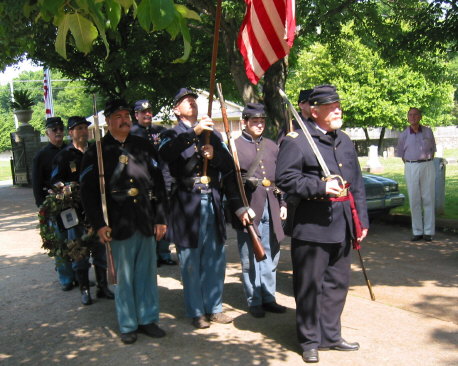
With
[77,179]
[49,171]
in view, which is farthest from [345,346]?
[49,171]

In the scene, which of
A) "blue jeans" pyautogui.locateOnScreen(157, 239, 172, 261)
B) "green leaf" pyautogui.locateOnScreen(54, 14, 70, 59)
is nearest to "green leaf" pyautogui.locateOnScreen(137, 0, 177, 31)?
"green leaf" pyautogui.locateOnScreen(54, 14, 70, 59)

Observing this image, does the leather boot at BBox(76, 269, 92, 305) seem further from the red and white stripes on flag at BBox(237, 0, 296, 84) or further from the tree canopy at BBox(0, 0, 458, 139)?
the red and white stripes on flag at BBox(237, 0, 296, 84)

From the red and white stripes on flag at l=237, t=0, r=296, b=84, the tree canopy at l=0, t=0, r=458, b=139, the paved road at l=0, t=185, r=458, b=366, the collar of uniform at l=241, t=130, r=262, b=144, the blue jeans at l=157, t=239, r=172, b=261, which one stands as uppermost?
the tree canopy at l=0, t=0, r=458, b=139

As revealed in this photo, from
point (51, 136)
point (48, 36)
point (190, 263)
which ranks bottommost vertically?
point (190, 263)

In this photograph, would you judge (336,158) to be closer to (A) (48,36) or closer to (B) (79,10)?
(B) (79,10)

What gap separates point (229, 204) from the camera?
5750 millimetres

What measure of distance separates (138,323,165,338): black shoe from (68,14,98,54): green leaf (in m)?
2.90

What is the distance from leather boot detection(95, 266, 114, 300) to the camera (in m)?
6.69

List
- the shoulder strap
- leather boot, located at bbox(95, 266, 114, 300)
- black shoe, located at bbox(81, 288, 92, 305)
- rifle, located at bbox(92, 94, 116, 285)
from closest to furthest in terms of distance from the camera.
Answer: rifle, located at bbox(92, 94, 116, 285) → the shoulder strap → black shoe, located at bbox(81, 288, 92, 305) → leather boot, located at bbox(95, 266, 114, 300)

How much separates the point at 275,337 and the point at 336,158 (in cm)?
170

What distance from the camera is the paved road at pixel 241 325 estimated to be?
4.67 meters

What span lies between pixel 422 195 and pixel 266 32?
17.7 feet

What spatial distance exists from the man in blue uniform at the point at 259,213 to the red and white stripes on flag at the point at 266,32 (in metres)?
0.74

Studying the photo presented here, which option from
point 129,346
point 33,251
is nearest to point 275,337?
point 129,346
